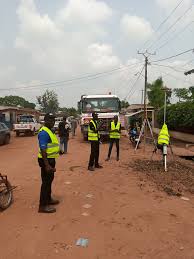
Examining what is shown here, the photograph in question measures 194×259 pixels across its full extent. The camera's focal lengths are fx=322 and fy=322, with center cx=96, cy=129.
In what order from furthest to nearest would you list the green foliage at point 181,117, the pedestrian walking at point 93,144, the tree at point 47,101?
the tree at point 47,101, the green foliage at point 181,117, the pedestrian walking at point 93,144

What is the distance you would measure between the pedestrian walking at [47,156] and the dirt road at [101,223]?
250 mm

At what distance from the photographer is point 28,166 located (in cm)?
1119

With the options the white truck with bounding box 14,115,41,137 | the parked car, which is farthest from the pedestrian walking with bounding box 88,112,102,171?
the white truck with bounding box 14,115,41,137

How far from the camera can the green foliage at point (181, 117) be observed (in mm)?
25000

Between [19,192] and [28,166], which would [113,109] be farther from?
[19,192]

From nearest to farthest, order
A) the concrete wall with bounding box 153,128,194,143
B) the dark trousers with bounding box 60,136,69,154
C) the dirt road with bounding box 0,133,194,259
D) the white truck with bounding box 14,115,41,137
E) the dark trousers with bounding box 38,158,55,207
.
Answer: the dirt road with bounding box 0,133,194,259
the dark trousers with bounding box 38,158,55,207
the dark trousers with bounding box 60,136,69,154
the concrete wall with bounding box 153,128,194,143
the white truck with bounding box 14,115,41,137

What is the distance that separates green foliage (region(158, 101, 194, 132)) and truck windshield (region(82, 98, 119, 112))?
7.52 metres

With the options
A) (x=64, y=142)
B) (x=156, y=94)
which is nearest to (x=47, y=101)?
(x=156, y=94)

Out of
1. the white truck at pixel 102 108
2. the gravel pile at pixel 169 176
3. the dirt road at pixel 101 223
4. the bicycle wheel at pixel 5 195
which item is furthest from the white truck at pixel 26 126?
the bicycle wheel at pixel 5 195

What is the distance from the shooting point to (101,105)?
1978 centimetres

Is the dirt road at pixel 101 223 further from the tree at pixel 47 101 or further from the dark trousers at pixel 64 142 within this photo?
the tree at pixel 47 101

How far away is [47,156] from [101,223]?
1500 mm

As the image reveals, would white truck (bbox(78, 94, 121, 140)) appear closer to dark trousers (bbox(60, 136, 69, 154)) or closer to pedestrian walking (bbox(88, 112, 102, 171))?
dark trousers (bbox(60, 136, 69, 154))

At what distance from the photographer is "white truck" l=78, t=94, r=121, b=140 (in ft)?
63.1
